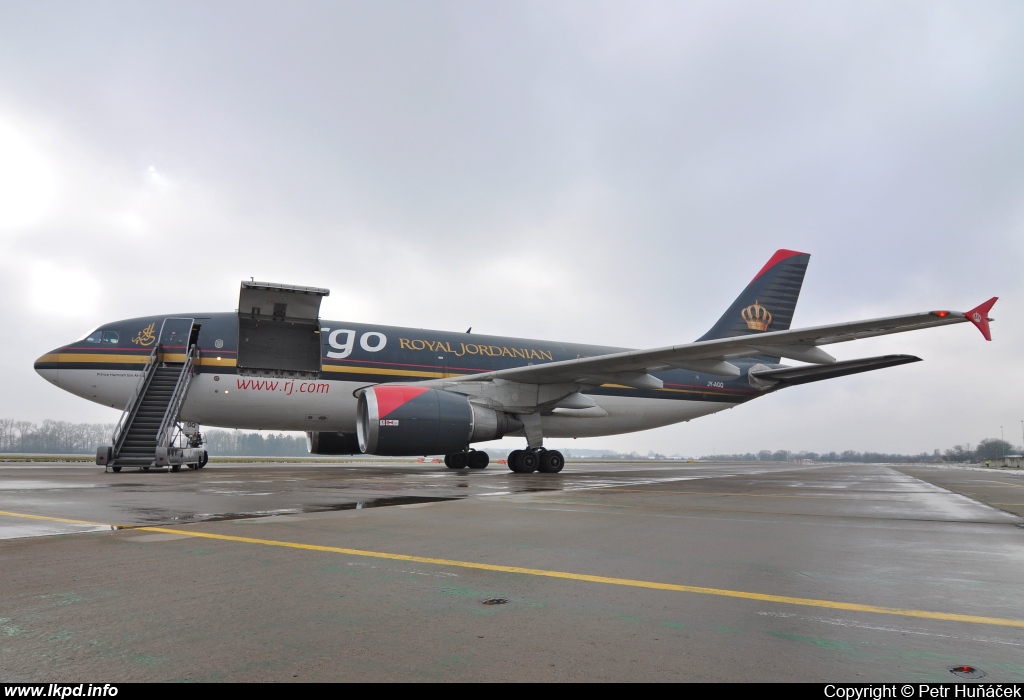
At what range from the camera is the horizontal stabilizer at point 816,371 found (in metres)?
14.6

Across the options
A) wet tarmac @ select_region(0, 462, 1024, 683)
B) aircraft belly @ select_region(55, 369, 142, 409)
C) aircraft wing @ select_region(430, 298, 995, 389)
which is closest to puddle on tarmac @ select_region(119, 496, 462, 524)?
wet tarmac @ select_region(0, 462, 1024, 683)

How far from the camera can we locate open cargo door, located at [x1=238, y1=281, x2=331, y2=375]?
14.3 m

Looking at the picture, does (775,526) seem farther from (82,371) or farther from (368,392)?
(82,371)

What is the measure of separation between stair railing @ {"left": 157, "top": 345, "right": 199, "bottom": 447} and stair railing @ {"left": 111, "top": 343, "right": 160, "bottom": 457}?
0.67 m

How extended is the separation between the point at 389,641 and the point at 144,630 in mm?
881

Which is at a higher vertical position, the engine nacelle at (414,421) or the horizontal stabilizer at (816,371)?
the horizontal stabilizer at (816,371)
